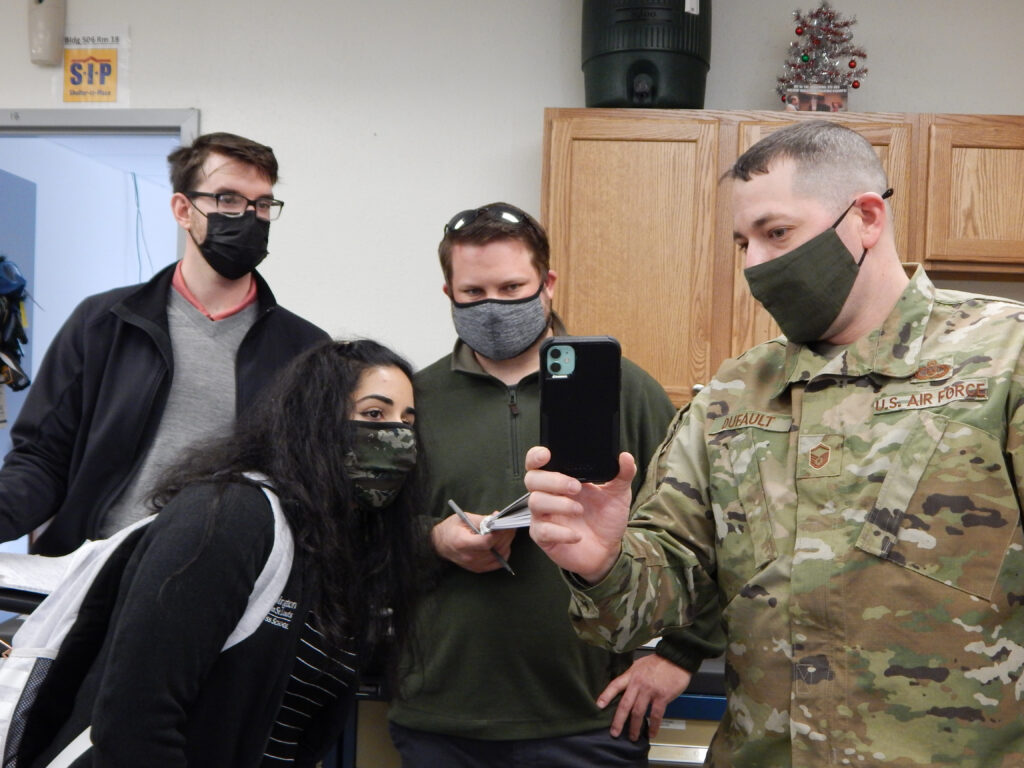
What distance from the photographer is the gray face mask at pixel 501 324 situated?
69.9 inches

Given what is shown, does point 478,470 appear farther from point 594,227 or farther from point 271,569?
point 594,227

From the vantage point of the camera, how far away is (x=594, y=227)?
3014mm

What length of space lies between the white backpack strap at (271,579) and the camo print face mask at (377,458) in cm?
16

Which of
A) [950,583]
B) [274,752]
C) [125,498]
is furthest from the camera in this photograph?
[125,498]

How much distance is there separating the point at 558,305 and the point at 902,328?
1.81 m

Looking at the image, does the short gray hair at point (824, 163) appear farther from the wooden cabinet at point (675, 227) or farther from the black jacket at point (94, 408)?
the wooden cabinet at point (675, 227)

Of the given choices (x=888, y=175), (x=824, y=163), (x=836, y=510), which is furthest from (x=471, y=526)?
A: (x=888, y=175)

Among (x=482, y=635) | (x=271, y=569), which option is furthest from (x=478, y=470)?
(x=271, y=569)

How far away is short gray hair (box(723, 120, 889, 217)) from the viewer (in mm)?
1295

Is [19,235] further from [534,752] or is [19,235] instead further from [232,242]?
[534,752]

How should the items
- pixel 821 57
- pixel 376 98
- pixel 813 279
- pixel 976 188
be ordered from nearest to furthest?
pixel 813 279 < pixel 976 188 < pixel 821 57 < pixel 376 98

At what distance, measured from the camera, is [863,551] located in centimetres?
116

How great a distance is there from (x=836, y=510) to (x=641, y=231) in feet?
6.26

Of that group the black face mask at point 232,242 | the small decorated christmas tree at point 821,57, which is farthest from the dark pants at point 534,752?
the small decorated christmas tree at point 821,57
